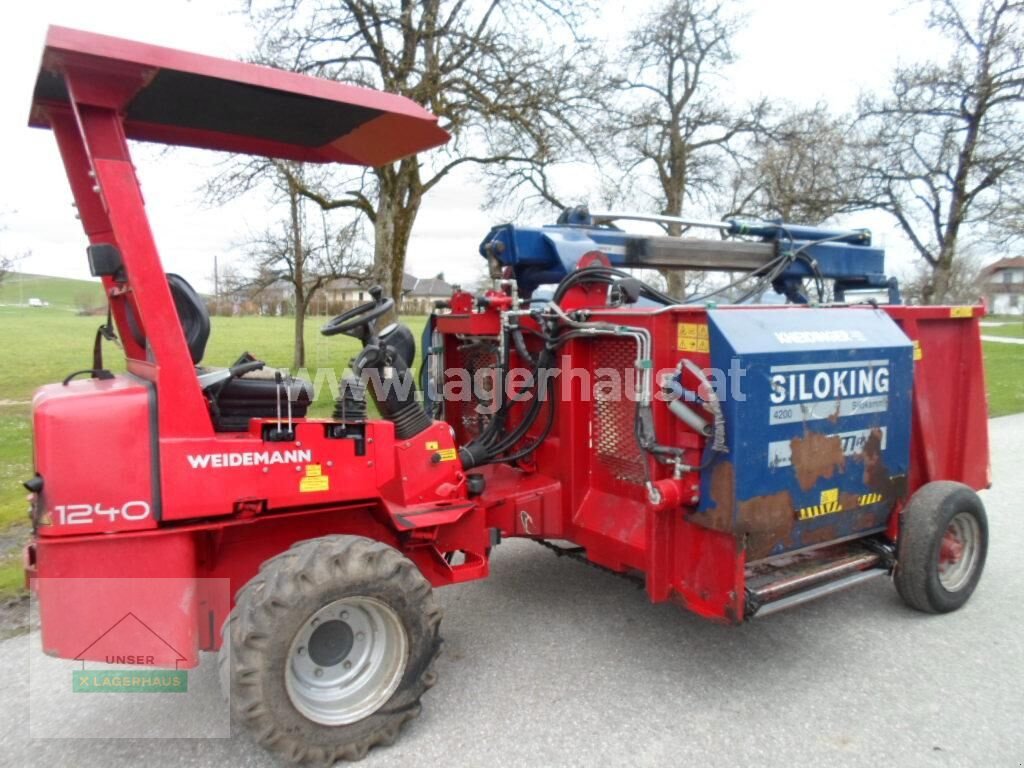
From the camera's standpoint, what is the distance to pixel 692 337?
350cm

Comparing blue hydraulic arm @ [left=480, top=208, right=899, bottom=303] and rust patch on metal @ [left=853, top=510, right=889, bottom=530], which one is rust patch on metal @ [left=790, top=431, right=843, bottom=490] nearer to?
rust patch on metal @ [left=853, top=510, right=889, bottom=530]

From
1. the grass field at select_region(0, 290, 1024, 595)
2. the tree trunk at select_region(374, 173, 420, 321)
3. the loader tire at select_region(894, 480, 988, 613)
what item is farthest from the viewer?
the tree trunk at select_region(374, 173, 420, 321)

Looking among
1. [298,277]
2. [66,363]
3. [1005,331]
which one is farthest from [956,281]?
[66,363]

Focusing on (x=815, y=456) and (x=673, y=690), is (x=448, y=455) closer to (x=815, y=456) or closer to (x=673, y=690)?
(x=673, y=690)

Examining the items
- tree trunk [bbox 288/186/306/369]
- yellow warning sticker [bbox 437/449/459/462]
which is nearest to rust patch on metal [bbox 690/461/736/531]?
yellow warning sticker [bbox 437/449/459/462]

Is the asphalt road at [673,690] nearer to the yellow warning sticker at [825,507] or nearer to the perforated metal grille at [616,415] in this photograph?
the yellow warning sticker at [825,507]

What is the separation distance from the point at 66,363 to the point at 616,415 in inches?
827

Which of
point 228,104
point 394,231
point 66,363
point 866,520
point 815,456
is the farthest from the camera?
point 66,363

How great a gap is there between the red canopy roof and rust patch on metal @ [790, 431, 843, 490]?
2.18 metres

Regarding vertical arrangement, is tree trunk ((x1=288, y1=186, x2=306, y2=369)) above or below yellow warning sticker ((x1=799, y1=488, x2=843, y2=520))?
above

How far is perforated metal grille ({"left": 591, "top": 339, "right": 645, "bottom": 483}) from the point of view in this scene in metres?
3.85

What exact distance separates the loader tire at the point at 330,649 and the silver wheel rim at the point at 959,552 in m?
3.09

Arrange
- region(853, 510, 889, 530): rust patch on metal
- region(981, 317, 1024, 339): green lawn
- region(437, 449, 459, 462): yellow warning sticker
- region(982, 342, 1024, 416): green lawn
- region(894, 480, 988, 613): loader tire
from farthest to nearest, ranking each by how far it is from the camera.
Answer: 1. region(981, 317, 1024, 339): green lawn
2. region(982, 342, 1024, 416): green lawn
3. region(894, 480, 988, 613): loader tire
4. region(853, 510, 889, 530): rust patch on metal
5. region(437, 449, 459, 462): yellow warning sticker

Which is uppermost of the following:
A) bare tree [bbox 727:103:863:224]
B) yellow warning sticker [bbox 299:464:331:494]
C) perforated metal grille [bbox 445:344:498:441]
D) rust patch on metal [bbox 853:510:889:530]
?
bare tree [bbox 727:103:863:224]
